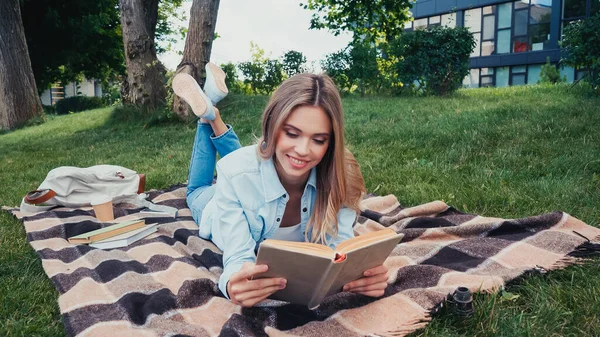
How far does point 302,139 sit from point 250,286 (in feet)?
2.12

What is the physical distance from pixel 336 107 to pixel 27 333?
1.61 metres

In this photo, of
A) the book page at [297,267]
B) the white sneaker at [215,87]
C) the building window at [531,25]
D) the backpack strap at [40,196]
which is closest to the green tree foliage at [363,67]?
the white sneaker at [215,87]

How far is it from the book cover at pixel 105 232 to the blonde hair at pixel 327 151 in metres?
1.42

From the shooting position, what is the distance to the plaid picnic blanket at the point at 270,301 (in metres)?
2.02

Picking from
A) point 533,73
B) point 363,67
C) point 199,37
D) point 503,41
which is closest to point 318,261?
point 199,37

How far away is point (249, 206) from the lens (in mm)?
2299

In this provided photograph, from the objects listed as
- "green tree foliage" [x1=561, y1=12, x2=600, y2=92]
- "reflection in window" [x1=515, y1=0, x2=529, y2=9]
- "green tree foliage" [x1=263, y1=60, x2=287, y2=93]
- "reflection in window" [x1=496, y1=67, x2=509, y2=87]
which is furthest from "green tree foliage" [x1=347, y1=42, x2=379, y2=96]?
"reflection in window" [x1=496, y1=67, x2=509, y2=87]

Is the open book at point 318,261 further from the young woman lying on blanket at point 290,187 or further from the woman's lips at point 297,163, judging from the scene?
the woman's lips at point 297,163

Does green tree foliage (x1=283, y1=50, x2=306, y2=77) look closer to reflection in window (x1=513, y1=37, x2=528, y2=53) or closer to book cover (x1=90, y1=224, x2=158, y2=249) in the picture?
book cover (x1=90, y1=224, x2=158, y2=249)

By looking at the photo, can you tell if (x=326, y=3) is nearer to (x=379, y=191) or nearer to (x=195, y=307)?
(x=379, y=191)

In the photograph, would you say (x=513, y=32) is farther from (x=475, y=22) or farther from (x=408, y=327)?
(x=408, y=327)

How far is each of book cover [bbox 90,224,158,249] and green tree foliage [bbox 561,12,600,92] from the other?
24.9 feet

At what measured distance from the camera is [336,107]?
2131 mm

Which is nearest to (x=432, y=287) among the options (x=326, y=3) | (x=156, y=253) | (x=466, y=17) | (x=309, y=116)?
(x=309, y=116)
